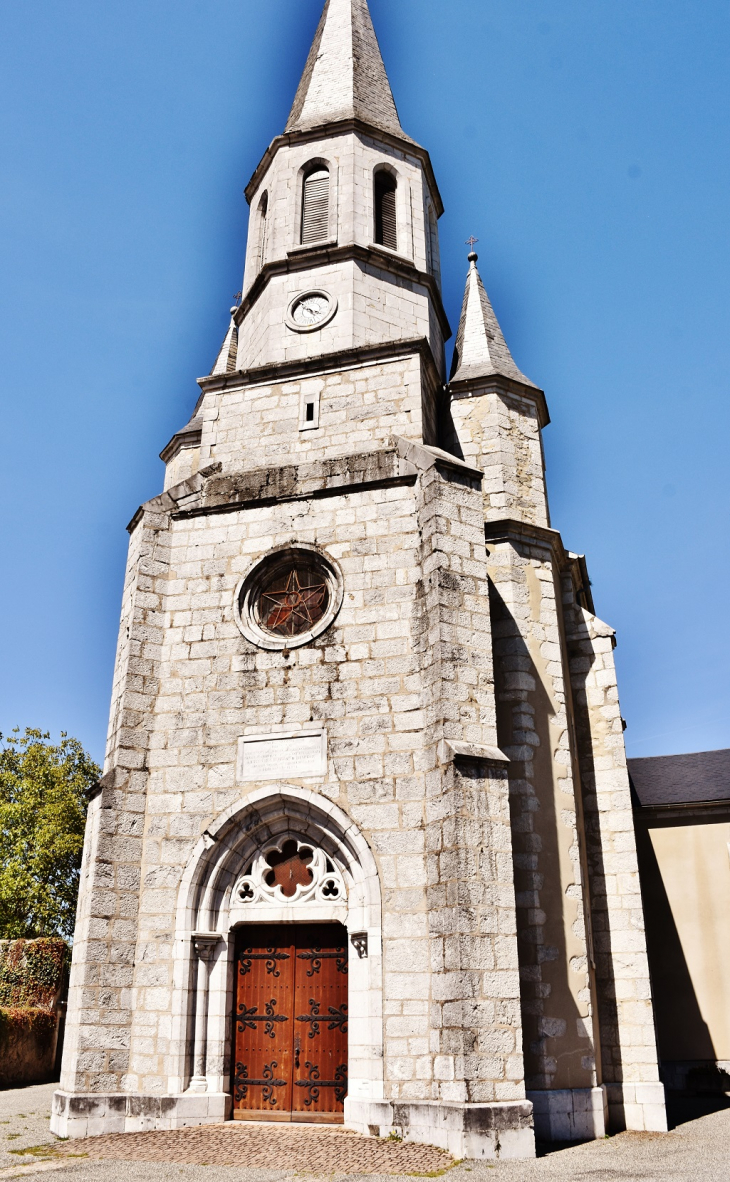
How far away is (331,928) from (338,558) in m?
4.24

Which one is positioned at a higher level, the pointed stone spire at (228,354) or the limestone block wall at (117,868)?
the pointed stone spire at (228,354)

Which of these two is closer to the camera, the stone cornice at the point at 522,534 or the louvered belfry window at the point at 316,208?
the stone cornice at the point at 522,534

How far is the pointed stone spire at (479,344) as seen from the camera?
46.3 ft

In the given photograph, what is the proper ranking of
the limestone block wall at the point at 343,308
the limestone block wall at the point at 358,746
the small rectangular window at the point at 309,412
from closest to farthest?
the limestone block wall at the point at 358,746, the small rectangular window at the point at 309,412, the limestone block wall at the point at 343,308

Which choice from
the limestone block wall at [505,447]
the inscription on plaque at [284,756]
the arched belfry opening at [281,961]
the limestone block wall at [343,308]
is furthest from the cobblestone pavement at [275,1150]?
the limestone block wall at [343,308]

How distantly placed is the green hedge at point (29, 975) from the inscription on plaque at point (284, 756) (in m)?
9.52

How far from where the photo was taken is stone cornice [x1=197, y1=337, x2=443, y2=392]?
1272 cm

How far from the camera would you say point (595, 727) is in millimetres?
12836

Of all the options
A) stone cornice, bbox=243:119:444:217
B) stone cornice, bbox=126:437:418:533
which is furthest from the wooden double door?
stone cornice, bbox=243:119:444:217

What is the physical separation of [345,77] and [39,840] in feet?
63.1

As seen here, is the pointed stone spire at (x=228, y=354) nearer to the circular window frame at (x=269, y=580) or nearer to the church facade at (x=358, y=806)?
the church facade at (x=358, y=806)

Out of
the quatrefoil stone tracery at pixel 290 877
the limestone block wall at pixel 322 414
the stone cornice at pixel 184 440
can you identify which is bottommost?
the quatrefoil stone tracery at pixel 290 877

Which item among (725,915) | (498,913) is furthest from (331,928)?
(725,915)

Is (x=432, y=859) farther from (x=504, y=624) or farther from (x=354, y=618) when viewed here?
(x=504, y=624)
